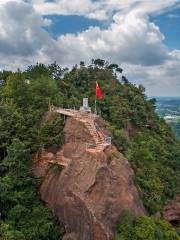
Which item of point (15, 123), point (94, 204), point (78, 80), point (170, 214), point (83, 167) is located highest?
point (78, 80)

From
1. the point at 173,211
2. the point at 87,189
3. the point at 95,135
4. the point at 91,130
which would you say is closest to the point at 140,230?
the point at 87,189

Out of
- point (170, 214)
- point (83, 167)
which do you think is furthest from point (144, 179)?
point (83, 167)

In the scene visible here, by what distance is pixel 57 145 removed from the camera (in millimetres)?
29781

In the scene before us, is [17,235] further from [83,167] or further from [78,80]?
[78,80]

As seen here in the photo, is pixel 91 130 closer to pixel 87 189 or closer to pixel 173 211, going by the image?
pixel 87 189

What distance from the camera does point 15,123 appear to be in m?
30.7

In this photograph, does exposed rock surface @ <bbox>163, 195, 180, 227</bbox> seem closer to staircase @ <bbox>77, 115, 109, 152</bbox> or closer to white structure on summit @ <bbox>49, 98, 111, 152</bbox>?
white structure on summit @ <bbox>49, 98, 111, 152</bbox>

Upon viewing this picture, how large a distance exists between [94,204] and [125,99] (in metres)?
28.3

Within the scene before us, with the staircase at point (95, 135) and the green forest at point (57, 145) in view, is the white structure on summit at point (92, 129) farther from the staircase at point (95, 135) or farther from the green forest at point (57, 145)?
the green forest at point (57, 145)

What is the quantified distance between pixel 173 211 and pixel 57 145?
16051 millimetres

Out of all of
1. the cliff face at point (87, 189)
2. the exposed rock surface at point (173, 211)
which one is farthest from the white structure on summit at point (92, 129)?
the exposed rock surface at point (173, 211)

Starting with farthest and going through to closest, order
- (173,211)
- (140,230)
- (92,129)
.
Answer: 1. (173,211)
2. (92,129)
3. (140,230)

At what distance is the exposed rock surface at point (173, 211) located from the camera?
36500 mm

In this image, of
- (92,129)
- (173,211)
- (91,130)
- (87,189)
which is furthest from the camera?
(173,211)
